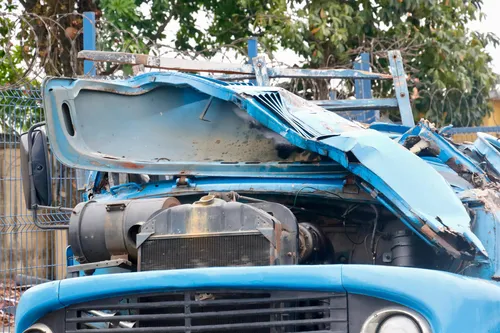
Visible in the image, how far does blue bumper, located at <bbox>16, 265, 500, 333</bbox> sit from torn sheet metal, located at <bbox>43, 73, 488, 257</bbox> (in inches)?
36.1

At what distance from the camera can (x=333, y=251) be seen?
4918mm

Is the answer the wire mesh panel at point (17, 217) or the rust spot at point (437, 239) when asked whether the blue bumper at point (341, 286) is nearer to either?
A: the rust spot at point (437, 239)

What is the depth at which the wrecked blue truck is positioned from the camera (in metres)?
3.69

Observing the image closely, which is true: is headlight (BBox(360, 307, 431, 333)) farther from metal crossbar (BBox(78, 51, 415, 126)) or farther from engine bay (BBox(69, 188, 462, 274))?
metal crossbar (BBox(78, 51, 415, 126))

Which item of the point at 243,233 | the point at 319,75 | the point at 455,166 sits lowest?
the point at 243,233

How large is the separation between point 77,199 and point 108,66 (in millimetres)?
1361

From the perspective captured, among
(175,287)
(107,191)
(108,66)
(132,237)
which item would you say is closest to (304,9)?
(108,66)

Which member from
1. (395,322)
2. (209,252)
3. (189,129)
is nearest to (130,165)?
(189,129)

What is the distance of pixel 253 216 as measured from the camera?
4234 mm

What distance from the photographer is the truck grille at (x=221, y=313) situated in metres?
3.71

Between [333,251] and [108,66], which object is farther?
[108,66]

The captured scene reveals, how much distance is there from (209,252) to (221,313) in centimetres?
50

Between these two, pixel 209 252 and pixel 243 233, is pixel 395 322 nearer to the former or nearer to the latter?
pixel 243 233

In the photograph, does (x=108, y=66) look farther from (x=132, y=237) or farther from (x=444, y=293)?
(x=444, y=293)
